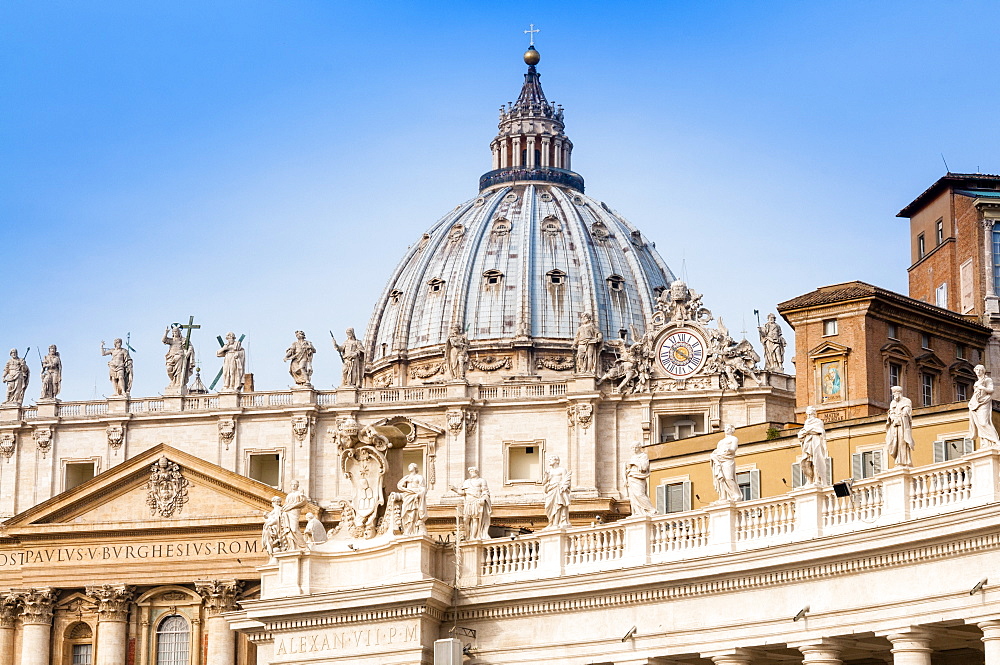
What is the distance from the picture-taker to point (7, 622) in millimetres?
105938

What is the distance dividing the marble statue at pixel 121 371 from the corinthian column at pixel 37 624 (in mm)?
10654

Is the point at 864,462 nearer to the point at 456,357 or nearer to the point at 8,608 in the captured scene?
the point at 456,357

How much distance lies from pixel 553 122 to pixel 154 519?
86608mm

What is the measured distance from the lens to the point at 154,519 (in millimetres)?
105750

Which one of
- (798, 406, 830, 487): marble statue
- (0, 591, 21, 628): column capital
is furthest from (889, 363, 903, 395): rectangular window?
(0, 591, 21, 628): column capital

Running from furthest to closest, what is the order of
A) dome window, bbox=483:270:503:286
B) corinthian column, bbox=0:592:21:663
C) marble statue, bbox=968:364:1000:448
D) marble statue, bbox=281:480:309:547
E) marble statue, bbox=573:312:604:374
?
dome window, bbox=483:270:503:286, marble statue, bbox=573:312:604:374, corinthian column, bbox=0:592:21:663, marble statue, bbox=281:480:309:547, marble statue, bbox=968:364:1000:448

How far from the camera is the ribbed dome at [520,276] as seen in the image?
166 metres

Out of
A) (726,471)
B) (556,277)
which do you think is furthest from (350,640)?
(556,277)

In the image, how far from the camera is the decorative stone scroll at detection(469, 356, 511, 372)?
158 meters

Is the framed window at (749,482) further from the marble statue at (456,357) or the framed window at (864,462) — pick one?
the marble statue at (456,357)

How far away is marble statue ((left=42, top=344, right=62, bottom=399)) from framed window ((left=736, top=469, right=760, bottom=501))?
5726 centimetres

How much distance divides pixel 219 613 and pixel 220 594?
924mm

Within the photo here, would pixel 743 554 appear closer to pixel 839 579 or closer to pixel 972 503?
pixel 839 579

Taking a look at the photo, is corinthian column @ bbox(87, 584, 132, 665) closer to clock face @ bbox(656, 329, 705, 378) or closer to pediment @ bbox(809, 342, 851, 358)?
clock face @ bbox(656, 329, 705, 378)
